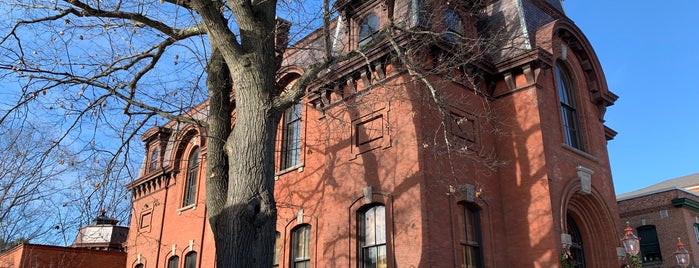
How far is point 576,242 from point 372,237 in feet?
20.8

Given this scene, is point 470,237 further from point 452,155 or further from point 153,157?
point 153,157

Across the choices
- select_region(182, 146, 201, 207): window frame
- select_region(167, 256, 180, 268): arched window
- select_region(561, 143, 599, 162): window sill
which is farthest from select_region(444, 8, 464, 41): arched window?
select_region(167, 256, 180, 268): arched window

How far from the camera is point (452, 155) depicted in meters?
13.9

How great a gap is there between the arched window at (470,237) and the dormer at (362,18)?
5.65 metres

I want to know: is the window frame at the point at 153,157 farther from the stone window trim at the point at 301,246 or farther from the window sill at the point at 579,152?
the window sill at the point at 579,152

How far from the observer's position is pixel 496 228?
14.1m

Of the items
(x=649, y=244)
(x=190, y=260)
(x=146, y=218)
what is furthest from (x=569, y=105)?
(x=146, y=218)

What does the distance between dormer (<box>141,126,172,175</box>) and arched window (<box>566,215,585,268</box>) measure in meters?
17.3

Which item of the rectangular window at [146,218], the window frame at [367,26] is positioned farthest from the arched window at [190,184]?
the window frame at [367,26]

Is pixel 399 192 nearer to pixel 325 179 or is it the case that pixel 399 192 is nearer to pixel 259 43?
pixel 325 179

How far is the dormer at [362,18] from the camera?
16062mm

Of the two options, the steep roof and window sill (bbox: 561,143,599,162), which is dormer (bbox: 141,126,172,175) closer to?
window sill (bbox: 561,143,599,162)

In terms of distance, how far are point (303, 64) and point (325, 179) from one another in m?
4.33

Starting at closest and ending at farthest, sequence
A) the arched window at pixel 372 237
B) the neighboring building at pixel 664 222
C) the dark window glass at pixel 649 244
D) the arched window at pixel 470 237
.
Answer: the arched window at pixel 470 237 → the arched window at pixel 372 237 → the neighboring building at pixel 664 222 → the dark window glass at pixel 649 244
